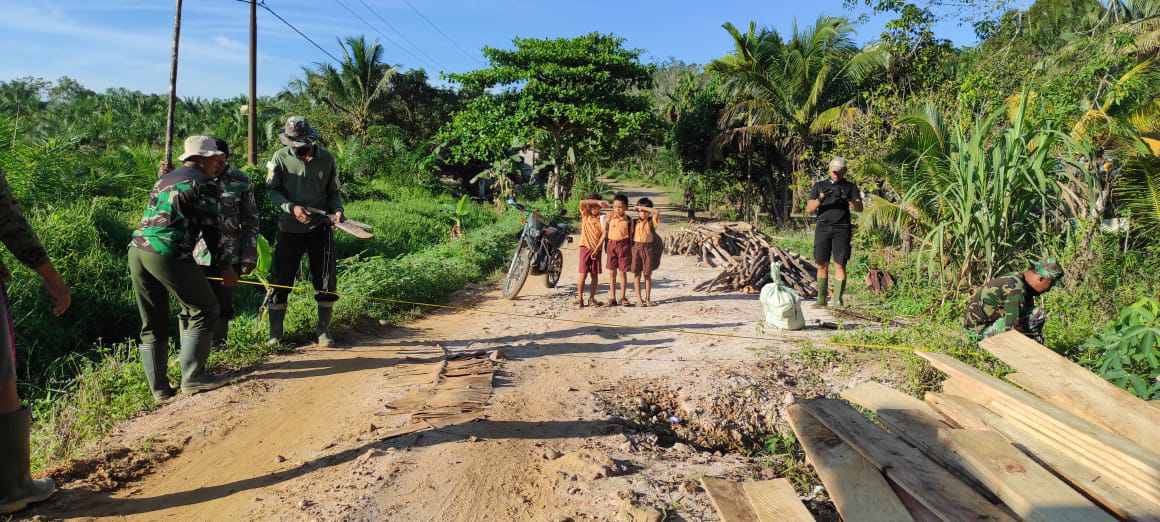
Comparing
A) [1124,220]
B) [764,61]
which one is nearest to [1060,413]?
[1124,220]

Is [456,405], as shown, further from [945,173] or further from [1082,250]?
[1082,250]

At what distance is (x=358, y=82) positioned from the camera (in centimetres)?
2555

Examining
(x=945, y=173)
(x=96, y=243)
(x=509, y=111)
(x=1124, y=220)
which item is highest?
(x=509, y=111)

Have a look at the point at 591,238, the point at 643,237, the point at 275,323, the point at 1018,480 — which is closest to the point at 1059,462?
the point at 1018,480

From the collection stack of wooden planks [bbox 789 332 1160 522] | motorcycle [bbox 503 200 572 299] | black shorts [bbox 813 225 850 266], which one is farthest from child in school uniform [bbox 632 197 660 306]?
stack of wooden planks [bbox 789 332 1160 522]

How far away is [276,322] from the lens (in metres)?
5.12

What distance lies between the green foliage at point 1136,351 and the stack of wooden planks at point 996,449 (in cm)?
45

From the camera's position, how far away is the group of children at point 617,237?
707cm

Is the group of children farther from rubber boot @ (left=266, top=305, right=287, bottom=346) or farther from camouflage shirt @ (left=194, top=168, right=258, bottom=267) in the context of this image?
camouflage shirt @ (left=194, top=168, right=258, bottom=267)

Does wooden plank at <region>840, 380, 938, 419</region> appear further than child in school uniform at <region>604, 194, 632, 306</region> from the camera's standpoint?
No

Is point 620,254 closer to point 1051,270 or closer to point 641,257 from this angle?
point 641,257

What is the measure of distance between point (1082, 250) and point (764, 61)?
1141 centimetres

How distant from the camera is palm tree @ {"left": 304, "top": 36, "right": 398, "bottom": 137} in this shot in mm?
25172

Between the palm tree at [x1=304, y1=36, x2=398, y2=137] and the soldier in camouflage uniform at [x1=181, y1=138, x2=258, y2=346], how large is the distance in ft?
73.1
